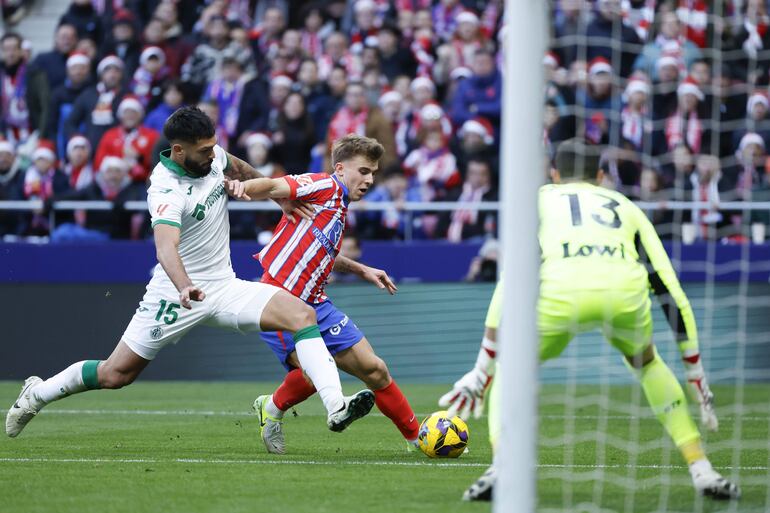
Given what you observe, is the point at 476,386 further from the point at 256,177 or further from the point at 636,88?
the point at 636,88

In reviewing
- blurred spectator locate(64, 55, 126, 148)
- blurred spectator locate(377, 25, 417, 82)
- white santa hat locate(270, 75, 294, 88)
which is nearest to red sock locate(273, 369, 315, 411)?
white santa hat locate(270, 75, 294, 88)

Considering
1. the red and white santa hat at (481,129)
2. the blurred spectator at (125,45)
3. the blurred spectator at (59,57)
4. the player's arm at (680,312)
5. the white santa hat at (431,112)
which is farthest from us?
the blurred spectator at (59,57)

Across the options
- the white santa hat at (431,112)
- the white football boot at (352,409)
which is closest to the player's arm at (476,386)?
the white football boot at (352,409)

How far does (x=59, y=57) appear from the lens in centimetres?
1806

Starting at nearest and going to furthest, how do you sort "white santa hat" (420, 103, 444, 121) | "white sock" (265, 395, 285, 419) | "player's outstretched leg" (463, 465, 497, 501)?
1. "player's outstretched leg" (463, 465, 497, 501)
2. "white sock" (265, 395, 285, 419)
3. "white santa hat" (420, 103, 444, 121)

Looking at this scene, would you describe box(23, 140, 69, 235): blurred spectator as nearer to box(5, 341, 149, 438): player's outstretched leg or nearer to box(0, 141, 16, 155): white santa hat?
box(0, 141, 16, 155): white santa hat

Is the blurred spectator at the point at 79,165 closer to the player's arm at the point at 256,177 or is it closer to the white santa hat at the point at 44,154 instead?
the white santa hat at the point at 44,154

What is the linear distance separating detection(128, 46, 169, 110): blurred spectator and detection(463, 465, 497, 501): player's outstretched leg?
11.9 meters

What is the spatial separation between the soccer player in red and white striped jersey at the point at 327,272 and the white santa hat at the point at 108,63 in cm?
905

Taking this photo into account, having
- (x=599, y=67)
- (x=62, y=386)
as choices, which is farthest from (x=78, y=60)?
(x=62, y=386)

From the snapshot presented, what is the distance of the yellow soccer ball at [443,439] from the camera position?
317 inches

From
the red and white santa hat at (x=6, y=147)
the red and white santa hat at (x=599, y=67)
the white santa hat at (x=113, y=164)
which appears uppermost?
the red and white santa hat at (x=599, y=67)

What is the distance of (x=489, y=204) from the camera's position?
14891 millimetres

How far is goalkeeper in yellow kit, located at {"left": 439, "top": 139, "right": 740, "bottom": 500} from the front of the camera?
6.37 m
